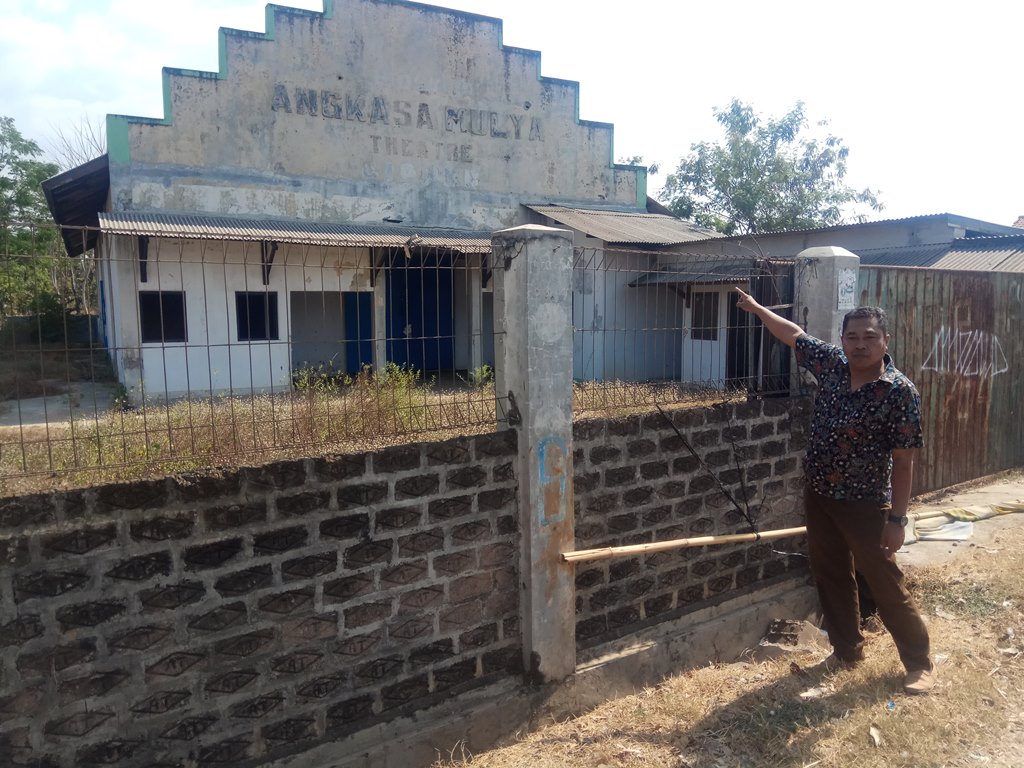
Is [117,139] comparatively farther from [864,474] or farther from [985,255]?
[985,255]

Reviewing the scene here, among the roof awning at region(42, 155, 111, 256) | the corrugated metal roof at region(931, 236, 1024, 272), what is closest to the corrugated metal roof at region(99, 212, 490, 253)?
the roof awning at region(42, 155, 111, 256)

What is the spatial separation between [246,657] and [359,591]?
511 mm

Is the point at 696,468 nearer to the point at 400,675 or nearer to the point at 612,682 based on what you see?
the point at 612,682

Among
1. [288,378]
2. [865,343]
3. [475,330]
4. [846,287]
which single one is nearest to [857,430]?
[865,343]

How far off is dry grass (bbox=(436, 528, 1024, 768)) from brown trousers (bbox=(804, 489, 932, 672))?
177 mm

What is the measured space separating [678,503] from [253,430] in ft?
7.98

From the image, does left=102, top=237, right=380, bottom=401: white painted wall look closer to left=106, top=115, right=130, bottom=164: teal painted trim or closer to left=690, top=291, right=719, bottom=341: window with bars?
left=106, top=115, right=130, bottom=164: teal painted trim

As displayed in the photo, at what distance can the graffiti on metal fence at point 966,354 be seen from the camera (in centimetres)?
593

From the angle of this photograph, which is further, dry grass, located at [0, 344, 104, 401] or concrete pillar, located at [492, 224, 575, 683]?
dry grass, located at [0, 344, 104, 401]

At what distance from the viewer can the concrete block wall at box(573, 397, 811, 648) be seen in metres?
3.75

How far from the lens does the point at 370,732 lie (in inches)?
121

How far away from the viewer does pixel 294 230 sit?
1073cm

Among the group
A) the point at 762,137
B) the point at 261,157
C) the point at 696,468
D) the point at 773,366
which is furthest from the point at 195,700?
the point at 762,137

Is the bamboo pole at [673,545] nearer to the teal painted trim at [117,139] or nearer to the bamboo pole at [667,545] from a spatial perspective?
the bamboo pole at [667,545]
